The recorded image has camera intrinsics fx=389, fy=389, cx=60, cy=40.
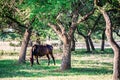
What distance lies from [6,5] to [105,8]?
1065 centimetres

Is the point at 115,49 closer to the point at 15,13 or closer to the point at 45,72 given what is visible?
the point at 45,72

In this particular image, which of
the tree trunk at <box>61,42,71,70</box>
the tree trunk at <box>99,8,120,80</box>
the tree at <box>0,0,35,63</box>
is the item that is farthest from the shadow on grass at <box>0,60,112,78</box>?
the tree trunk at <box>99,8,120,80</box>

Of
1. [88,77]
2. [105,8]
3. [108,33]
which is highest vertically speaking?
[105,8]

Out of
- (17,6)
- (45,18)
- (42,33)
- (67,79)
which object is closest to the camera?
(67,79)

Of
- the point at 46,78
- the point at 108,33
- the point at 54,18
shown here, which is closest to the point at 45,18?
the point at 54,18

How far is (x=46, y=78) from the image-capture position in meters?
23.5

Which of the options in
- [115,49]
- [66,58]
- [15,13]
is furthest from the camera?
[15,13]

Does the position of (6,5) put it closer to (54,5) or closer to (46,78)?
(54,5)

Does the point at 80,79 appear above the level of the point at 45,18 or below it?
below

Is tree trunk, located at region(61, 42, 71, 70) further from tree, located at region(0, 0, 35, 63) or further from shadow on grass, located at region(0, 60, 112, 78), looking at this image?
tree, located at region(0, 0, 35, 63)

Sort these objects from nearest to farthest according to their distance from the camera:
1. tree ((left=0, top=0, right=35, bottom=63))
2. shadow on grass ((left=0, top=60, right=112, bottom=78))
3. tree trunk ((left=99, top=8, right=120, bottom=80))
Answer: tree trunk ((left=99, top=8, right=120, bottom=80)), shadow on grass ((left=0, top=60, right=112, bottom=78)), tree ((left=0, top=0, right=35, bottom=63))

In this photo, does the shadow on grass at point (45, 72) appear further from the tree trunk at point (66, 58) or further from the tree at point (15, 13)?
the tree at point (15, 13)

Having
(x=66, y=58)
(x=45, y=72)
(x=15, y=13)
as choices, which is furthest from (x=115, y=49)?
(x=15, y=13)

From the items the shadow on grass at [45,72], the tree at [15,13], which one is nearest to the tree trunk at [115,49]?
the shadow on grass at [45,72]
